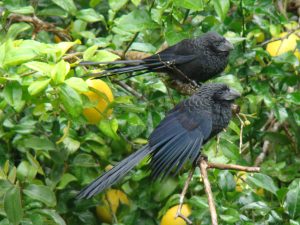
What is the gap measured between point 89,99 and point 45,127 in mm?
619

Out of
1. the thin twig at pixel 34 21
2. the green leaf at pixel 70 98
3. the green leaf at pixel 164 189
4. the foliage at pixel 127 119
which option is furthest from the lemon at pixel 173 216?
the thin twig at pixel 34 21

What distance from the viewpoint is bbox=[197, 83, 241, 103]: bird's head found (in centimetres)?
289

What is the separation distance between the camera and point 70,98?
2348 mm

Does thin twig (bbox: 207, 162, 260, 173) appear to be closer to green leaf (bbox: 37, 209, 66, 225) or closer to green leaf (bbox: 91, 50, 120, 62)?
green leaf (bbox: 91, 50, 120, 62)

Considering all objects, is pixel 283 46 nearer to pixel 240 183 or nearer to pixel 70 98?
pixel 240 183

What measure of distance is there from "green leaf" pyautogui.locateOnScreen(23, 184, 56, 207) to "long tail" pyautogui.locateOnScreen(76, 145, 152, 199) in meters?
0.20

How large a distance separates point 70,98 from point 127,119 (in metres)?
0.50

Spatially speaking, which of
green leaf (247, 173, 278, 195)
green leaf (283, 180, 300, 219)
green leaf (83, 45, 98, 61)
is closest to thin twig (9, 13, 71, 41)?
green leaf (83, 45, 98, 61)

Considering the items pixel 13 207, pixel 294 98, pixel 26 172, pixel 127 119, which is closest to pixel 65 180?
pixel 26 172

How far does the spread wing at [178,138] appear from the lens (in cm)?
260

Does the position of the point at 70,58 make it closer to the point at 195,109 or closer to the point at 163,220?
the point at 195,109

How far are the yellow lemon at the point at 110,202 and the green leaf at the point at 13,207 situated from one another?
74 cm

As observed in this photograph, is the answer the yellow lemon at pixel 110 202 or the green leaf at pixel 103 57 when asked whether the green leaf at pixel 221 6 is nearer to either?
the green leaf at pixel 103 57

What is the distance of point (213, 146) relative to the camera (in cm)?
311
